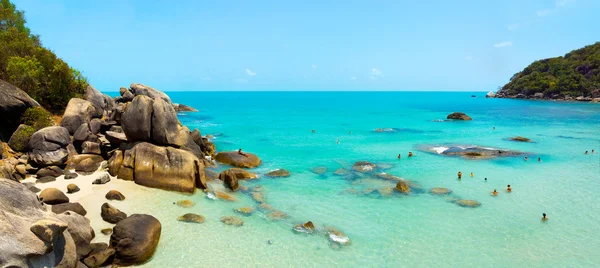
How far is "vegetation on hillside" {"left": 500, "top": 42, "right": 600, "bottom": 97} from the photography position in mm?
135500

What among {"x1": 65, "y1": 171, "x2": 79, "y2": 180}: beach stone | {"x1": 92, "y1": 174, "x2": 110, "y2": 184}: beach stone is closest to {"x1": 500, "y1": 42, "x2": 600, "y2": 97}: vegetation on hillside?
{"x1": 92, "y1": 174, "x2": 110, "y2": 184}: beach stone

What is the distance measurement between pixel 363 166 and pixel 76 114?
93.1 ft

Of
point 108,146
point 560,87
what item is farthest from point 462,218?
point 560,87

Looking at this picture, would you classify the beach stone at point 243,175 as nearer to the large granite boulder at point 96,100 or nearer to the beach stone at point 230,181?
the beach stone at point 230,181

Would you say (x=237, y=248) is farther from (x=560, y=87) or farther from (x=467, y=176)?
(x=560, y=87)

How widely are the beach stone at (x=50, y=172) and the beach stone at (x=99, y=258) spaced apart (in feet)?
43.8

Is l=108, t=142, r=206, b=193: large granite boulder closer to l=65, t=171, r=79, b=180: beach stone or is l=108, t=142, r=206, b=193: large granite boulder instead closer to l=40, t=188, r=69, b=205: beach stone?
l=65, t=171, r=79, b=180: beach stone

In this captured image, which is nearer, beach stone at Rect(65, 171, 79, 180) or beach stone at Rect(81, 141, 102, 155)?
beach stone at Rect(65, 171, 79, 180)

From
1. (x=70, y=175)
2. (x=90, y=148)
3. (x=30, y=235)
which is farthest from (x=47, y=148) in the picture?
(x=30, y=235)

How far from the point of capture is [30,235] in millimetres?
11969

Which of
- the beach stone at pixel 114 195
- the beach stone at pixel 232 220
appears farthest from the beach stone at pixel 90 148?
the beach stone at pixel 232 220

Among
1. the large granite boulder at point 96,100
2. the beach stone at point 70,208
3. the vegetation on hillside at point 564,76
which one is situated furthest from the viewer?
the vegetation on hillside at point 564,76

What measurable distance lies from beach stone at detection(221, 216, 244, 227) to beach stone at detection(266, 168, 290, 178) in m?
10.2

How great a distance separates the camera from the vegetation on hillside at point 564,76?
136 metres
